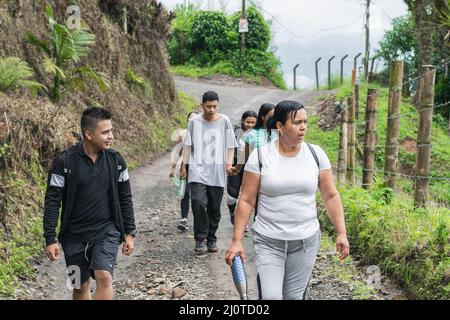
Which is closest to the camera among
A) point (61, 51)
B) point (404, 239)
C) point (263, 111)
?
point (404, 239)

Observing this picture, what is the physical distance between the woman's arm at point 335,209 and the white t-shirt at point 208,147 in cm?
291

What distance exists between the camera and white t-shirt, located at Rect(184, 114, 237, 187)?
270 inches

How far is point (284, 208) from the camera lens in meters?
3.84

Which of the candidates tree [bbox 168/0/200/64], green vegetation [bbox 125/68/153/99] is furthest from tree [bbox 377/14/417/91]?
green vegetation [bbox 125/68/153/99]

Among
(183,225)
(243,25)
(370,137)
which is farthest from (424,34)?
(183,225)

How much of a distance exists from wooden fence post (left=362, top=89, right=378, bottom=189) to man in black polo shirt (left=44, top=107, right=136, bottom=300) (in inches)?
178

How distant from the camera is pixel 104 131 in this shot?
4371mm

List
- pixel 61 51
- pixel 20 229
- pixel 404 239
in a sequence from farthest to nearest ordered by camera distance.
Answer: pixel 61 51
pixel 20 229
pixel 404 239

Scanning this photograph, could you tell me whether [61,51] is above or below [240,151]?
above

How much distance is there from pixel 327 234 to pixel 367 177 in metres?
1.15

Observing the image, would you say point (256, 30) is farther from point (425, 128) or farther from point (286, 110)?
point (286, 110)

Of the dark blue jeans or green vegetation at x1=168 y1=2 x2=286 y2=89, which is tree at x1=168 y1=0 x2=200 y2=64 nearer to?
green vegetation at x1=168 y1=2 x2=286 y2=89

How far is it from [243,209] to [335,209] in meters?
0.68
